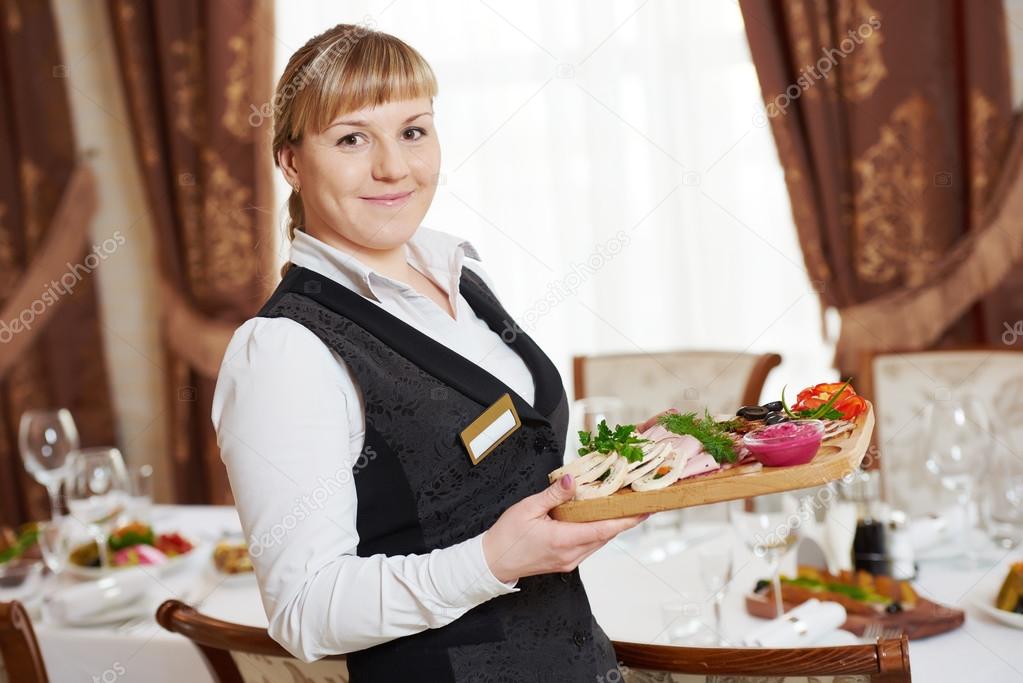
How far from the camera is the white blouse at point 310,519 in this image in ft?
4.02

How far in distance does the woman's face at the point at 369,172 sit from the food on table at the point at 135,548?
1.33 meters

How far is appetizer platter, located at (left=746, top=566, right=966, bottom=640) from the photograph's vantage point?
1782 millimetres

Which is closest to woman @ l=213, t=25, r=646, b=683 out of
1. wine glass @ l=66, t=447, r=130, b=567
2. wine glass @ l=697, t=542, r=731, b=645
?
wine glass @ l=697, t=542, r=731, b=645

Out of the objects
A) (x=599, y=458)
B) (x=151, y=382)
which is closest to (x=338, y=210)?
(x=599, y=458)

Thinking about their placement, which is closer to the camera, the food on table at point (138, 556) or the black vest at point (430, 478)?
the black vest at point (430, 478)

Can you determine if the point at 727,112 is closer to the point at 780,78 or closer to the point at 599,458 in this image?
the point at 780,78

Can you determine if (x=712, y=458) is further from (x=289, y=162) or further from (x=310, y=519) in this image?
(x=289, y=162)

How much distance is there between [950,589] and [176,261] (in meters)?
3.17

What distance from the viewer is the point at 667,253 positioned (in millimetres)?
3900

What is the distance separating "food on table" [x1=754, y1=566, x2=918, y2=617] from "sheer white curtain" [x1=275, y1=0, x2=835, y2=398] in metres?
1.86

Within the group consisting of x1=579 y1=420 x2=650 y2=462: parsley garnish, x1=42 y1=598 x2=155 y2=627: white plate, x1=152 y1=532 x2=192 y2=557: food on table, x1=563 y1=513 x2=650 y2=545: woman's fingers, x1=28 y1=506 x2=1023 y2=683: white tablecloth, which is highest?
x1=579 y1=420 x2=650 y2=462: parsley garnish

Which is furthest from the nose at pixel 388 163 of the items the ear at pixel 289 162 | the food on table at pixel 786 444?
the food on table at pixel 786 444

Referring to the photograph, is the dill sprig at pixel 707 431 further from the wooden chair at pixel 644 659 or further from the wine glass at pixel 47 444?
the wine glass at pixel 47 444

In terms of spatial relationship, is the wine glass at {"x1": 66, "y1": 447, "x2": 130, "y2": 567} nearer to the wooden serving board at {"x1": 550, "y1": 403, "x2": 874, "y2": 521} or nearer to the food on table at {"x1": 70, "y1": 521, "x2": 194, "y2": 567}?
the food on table at {"x1": 70, "y1": 521, "x2": 194, "y2": 567}
